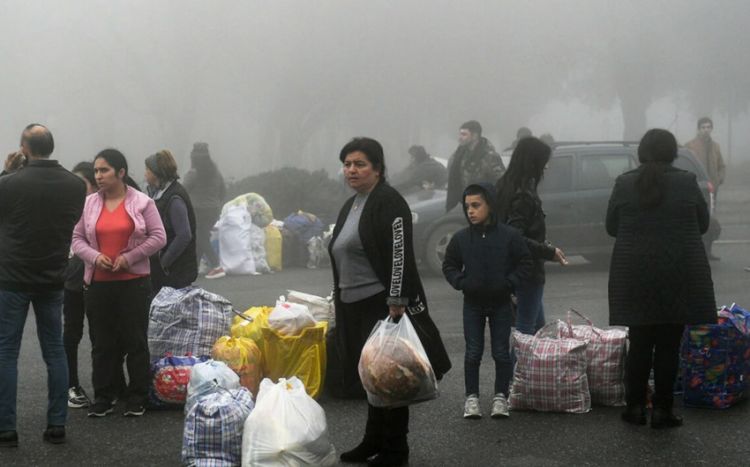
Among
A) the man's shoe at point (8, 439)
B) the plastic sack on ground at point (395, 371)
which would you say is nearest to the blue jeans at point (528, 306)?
the plastic sack on ground at point (395, 371)

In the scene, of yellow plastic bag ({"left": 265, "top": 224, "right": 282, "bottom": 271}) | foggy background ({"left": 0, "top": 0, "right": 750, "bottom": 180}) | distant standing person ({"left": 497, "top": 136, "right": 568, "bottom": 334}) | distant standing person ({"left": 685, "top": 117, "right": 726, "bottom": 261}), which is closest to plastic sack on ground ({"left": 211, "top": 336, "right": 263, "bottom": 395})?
distant standing person ({"left": 497, "top": 136, "right": 568, "bottom": 334})

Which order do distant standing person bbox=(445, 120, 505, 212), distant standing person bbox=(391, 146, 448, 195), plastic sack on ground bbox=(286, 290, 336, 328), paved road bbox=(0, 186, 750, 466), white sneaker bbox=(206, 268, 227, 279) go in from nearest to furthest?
1. paved road bbox=(0, 186, 750, 466)
2. plastic sack on ground bbox=(286, 290, 336, 328)
3. distant standing person bbox=(445, 120, 505, 212)
4. white sneaker bbox=(206, 268, 227, 279)
5. distant standing person bbox=(391, 146, 448, 195)

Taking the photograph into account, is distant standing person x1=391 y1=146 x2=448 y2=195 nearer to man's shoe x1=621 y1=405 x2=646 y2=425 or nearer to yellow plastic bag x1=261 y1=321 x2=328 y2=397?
yellow plastic bag x1=261 y1=321 x2=328 y2=397

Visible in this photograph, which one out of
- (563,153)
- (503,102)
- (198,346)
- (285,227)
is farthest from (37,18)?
(198,346)

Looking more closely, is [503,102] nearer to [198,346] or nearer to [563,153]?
[563,153]

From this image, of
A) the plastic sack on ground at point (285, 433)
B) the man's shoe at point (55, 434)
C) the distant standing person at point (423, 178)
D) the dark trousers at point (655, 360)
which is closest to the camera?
the plastic sack on ground at point (285, 433)

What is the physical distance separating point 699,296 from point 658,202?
554mm

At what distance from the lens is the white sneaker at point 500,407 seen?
6.26m

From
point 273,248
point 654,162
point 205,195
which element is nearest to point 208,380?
point 654,162

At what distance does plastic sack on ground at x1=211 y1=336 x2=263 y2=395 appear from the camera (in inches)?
260

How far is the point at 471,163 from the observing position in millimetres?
11500

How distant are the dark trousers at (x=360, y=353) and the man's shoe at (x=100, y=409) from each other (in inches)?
63.3

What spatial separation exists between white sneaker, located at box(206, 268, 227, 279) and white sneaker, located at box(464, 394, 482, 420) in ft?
28.0

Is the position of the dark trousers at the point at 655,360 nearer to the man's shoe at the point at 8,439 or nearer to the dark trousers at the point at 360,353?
the dark trousers at the point at 360,353
